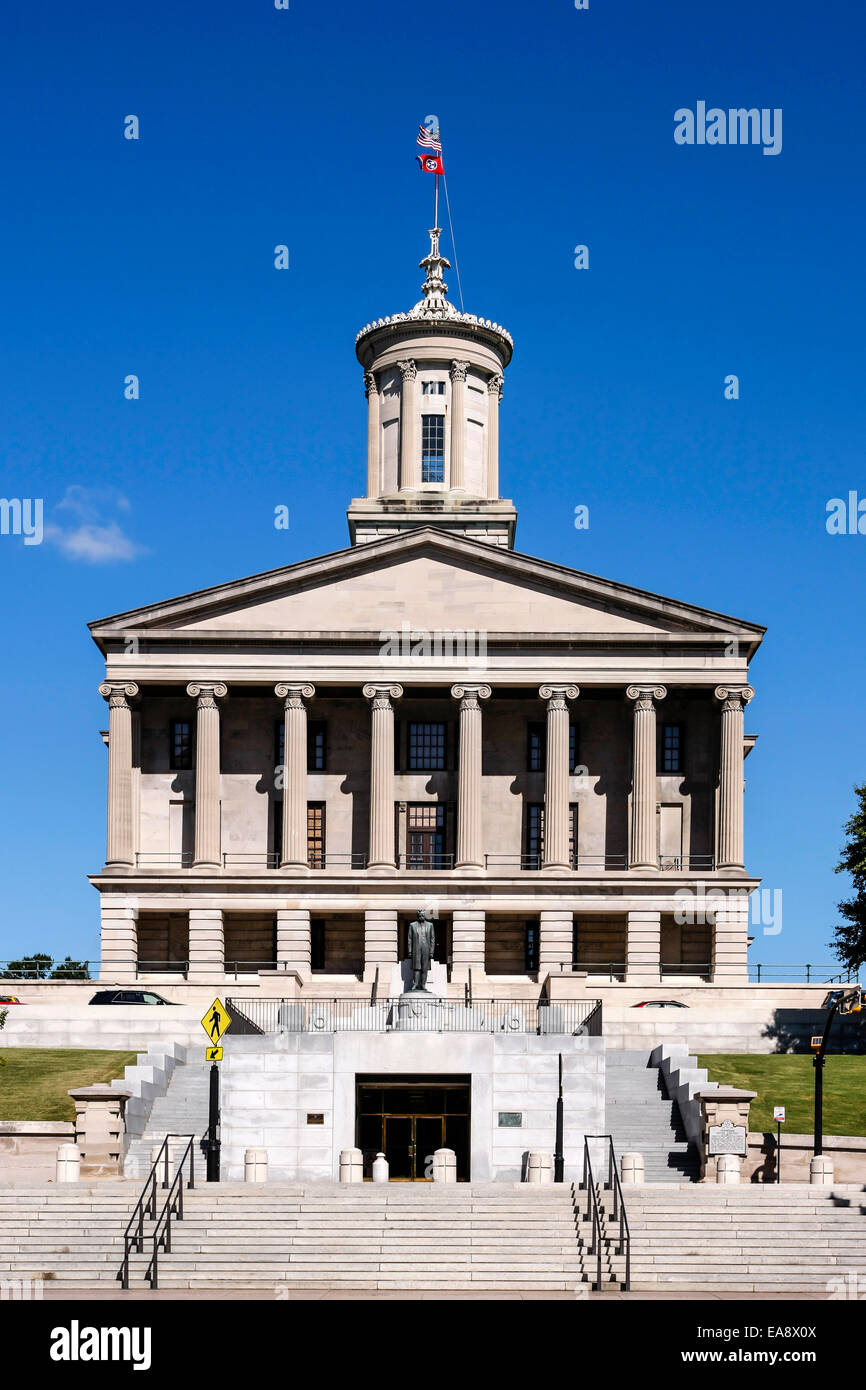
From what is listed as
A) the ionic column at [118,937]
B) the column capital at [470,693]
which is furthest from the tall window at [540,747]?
the ionic column at [118,937]

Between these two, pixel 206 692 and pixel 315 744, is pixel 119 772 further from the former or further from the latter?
pixel 315 744

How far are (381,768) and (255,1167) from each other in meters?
30.7

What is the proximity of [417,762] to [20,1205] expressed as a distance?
38189 mm

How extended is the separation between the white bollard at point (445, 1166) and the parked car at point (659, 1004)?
17655 mm

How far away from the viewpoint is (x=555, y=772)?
2854 inches

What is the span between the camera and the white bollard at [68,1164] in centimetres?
4372

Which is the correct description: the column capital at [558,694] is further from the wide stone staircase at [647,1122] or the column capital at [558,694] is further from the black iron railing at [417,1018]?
the black iron railing at [417,1018]

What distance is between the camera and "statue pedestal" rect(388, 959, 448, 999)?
52.4 meters

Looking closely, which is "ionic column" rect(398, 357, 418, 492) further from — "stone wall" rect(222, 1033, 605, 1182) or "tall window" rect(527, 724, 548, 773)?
"stone wall" rect(222, 1033, 605, 1182)

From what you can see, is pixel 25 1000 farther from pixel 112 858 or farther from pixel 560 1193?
pixel 560 1193

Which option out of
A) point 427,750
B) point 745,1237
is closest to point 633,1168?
point 745,1237

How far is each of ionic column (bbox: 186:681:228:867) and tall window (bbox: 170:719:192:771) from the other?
2.73m

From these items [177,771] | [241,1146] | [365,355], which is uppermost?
[365,355]

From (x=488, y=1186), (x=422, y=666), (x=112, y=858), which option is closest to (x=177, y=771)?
(x=112, y=858)
